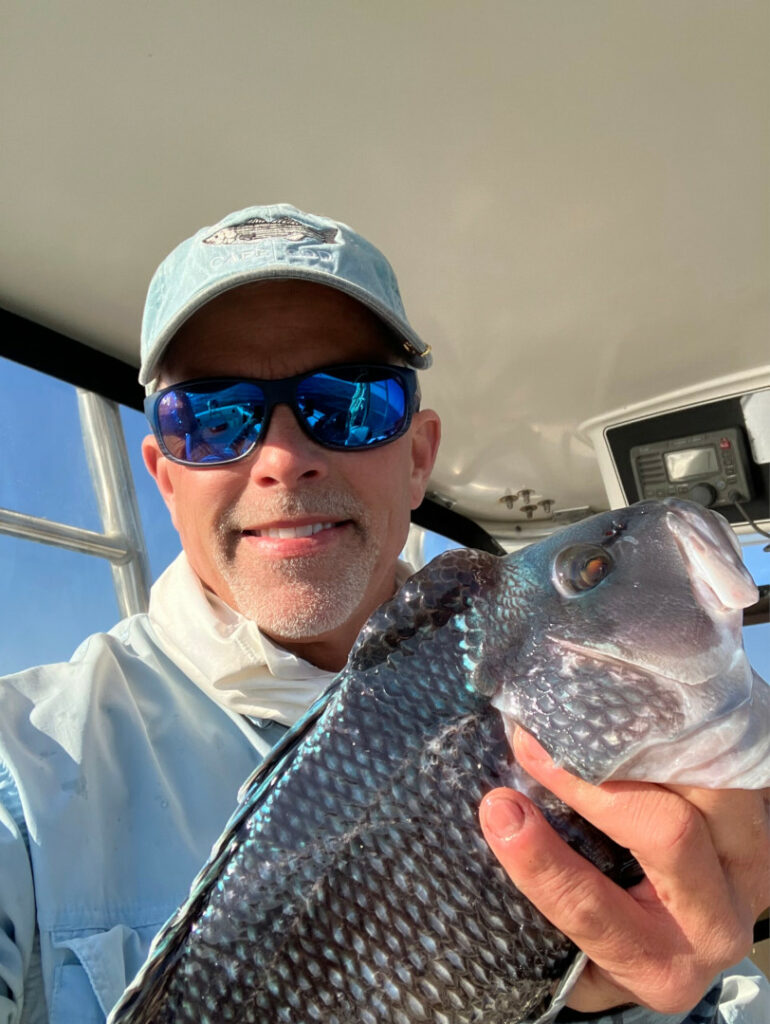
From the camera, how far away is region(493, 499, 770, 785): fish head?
84 cm

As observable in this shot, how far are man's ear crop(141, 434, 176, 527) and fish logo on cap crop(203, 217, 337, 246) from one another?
576 millimetres

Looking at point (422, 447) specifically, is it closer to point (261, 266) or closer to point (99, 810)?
point (261, 266)

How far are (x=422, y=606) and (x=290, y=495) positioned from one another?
0.79 meters

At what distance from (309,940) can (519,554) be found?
1.88ft

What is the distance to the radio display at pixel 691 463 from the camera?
389 centimetres

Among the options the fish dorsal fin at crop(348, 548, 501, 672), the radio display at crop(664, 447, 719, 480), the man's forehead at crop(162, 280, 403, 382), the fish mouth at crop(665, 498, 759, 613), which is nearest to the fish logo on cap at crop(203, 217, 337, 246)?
the man's forehead at crop(162, 280, 403, 382)

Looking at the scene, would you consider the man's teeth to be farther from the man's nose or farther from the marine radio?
the marine radio

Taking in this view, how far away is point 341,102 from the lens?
2043mm

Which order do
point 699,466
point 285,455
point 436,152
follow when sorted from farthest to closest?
1. point 699,466
2. point 436,152
3. point 285,455

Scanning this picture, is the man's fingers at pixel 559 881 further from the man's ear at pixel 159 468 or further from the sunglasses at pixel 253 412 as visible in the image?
the man's ear at pixel 159 468

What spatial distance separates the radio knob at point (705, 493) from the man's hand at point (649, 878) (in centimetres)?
325

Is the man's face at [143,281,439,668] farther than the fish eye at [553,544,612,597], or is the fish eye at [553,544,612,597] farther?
the man's face at [143,281,439,668]

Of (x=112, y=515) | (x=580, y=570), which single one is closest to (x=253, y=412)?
(x=580, y=570)

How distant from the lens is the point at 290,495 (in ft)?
5.59
